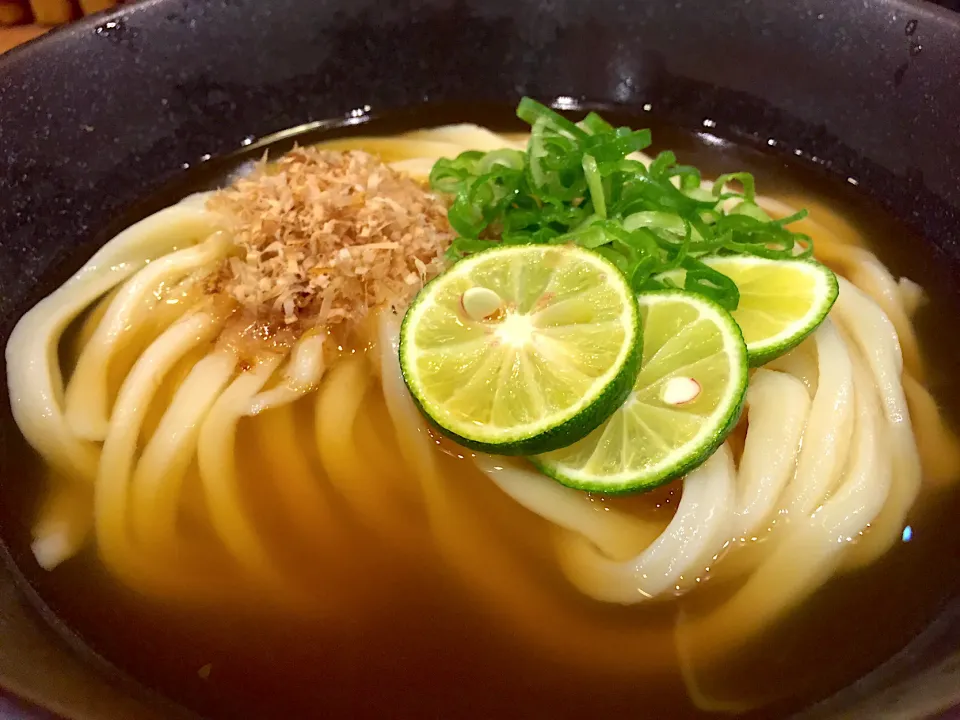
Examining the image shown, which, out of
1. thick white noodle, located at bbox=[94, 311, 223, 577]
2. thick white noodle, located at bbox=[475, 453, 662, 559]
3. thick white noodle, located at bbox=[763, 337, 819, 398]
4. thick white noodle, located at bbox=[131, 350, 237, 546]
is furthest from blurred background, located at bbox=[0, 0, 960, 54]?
thick white noodle, located at bbox=[763, 337, 819, 398]

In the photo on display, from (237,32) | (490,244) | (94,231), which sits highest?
(237,32)

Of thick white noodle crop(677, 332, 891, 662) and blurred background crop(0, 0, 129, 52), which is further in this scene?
blurred background crop(0, 0, 129, 52)

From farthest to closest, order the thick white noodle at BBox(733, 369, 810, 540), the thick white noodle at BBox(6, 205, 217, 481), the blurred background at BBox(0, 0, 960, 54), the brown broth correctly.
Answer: the blurred background at BBox(0, 0, 960, 54), the thick white noodle at BBox(6, 205, 217, 481), the thick white noodle at BBox(733, 369, 810, 540), the brown broth

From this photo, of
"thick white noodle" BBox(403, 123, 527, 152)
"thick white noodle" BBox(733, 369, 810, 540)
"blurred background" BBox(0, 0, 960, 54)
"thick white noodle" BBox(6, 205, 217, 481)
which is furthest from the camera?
"blurred background" BBox(0, 0, 960, 54)

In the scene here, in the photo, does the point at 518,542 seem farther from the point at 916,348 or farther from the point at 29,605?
the point at 916,348

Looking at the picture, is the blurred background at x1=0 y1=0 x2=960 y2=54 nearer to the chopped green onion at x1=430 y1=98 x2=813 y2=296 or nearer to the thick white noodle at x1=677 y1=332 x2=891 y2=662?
the chopped green onion at x1=430 y1=98 x2=813 y2=296

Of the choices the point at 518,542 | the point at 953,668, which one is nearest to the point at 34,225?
the point at 518,542
